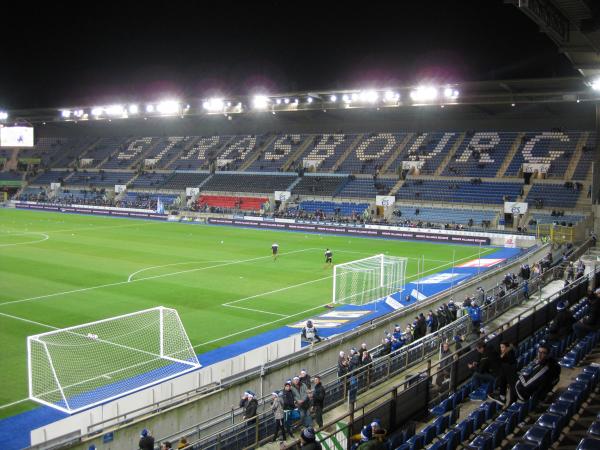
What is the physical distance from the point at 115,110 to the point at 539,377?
7187 centimetres

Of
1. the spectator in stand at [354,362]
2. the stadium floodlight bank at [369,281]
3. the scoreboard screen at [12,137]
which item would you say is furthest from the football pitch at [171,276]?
the scoreboard screen at [12,137]

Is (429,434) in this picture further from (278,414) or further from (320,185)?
(320,185)

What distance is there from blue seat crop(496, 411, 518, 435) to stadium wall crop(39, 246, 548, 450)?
6618mm

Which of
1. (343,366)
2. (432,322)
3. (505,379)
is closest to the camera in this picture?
(505,379)

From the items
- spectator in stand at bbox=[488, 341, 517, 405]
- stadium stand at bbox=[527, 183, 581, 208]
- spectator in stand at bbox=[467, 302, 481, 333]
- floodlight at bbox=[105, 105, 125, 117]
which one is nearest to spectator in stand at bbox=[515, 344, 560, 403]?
spectator in stand at bbox=[488, 341, 517, 405]

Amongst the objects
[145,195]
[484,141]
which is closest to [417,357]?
[484,141]

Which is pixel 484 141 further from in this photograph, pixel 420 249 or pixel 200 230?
pixel 200 230

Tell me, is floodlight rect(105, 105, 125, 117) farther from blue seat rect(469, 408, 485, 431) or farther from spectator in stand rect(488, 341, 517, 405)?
blue seat rect(469, 408, 485, 431)

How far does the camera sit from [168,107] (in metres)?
70.1

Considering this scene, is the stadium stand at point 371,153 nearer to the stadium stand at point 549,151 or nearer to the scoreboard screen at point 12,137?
the stadium stand at point 549,151

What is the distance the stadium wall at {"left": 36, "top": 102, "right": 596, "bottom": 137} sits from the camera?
58.1 metres

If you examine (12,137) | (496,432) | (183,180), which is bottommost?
(496,432)

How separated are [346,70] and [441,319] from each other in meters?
35.8

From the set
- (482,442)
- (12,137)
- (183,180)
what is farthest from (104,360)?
(183,180)
